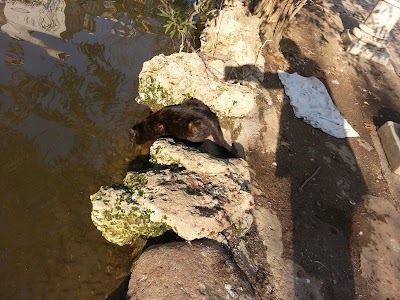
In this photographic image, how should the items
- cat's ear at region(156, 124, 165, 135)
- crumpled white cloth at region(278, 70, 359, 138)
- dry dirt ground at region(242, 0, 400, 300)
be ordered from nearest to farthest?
dry dirt ground at region(242, 0, 400, 300) < cat's ear at region(156, 124, 165, 135) < crumpled white cloth at region(278, 70, 359, 138)

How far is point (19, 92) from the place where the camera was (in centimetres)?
522

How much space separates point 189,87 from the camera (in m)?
5.66

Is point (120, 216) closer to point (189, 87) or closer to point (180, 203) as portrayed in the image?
point (180, 203)

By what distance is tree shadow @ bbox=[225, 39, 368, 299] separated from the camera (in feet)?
12.8

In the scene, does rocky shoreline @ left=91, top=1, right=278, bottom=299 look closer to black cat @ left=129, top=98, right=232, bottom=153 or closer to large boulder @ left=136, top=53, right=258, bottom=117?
large boulder @ left=136, top=53, right=258, bottom=117

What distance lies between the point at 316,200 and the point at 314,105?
8.67 ft

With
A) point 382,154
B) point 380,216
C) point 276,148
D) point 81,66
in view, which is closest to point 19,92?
point 81,66

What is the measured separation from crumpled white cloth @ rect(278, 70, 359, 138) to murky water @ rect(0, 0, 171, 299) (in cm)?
317

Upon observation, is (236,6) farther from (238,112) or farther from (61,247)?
(61,247)

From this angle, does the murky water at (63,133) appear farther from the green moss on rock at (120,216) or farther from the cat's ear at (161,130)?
the cat's ear at (161,130)

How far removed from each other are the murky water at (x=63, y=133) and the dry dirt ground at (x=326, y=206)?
1.92 metres

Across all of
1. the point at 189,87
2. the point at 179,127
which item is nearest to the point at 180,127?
the point at 179,127

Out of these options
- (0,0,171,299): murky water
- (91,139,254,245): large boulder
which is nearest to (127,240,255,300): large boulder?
(91,139,254,245): large boulder

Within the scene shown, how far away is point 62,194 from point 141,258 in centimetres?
151
